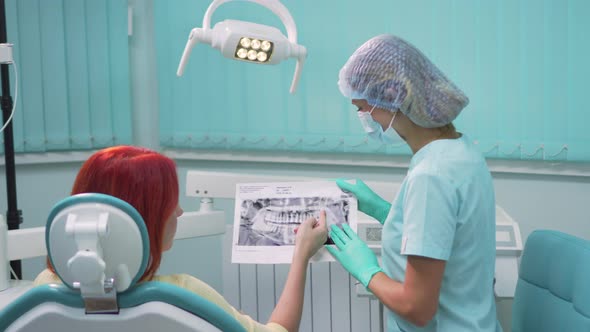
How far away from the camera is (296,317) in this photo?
1.33 meters

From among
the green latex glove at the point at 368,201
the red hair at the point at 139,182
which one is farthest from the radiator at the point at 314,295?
the red hair at the point at 139,182

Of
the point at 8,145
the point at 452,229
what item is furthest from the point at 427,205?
the point at 8,145

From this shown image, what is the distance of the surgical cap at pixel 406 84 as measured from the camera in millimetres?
1348

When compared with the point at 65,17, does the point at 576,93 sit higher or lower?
lower

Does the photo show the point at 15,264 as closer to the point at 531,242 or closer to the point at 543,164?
the point at 531,242

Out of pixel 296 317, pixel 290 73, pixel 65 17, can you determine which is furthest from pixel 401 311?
pixel 65 17

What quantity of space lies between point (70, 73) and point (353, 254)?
1770mm

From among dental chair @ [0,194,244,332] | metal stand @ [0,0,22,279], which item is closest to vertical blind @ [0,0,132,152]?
metal stand @ [0,0,22,279]

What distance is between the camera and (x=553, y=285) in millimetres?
1547

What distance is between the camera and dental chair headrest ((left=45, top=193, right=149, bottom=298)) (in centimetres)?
82

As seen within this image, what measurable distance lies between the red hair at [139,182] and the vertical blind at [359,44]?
171 cm

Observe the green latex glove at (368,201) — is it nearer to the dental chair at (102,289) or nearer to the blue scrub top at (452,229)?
the blue scrub top at (452,229)

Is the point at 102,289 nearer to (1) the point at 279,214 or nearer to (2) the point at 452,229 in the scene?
(2) the point at 452,229

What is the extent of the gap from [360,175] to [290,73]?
19.7 inches
